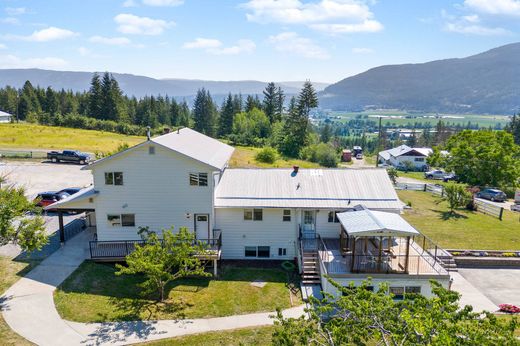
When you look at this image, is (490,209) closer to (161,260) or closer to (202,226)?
(202,226)

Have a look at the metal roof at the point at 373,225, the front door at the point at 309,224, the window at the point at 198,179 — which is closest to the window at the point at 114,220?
the window at the point at 198,179

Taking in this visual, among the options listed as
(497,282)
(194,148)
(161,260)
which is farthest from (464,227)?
(161,260)

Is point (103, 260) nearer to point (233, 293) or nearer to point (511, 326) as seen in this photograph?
point (233, 293)

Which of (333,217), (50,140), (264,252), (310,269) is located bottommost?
(264,252)

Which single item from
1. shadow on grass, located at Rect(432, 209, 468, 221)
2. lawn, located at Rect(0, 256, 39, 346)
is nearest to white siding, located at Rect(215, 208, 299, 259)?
lawn, located at Rect(0, 256, 39, 346)

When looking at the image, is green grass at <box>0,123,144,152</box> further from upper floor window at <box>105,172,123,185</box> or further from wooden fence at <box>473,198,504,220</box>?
wooden fence at <box>473,198,504,220</box>

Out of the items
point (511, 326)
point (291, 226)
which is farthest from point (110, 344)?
point (511, 326)
